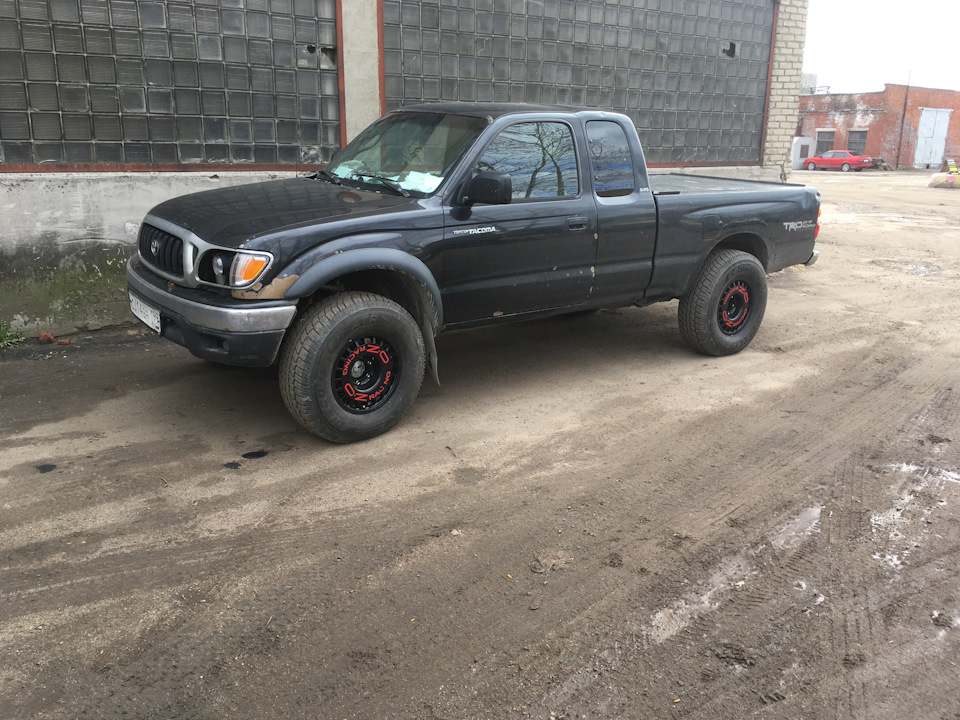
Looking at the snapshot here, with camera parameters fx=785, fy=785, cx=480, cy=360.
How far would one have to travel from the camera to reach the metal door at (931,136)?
4828cm

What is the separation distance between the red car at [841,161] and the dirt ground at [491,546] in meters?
43.8

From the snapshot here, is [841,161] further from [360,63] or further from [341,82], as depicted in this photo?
[341,82]

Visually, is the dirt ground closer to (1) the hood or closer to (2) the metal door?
(1) the hood

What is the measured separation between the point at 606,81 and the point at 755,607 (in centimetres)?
826

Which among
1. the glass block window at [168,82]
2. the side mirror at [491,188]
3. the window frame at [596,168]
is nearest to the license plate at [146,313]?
the side mirror at [491,188]

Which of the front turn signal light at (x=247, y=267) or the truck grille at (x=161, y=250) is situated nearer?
the front turn signal light at (x=247, y=267)

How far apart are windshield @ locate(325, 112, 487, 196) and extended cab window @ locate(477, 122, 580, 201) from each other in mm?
182

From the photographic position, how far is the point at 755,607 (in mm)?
3139

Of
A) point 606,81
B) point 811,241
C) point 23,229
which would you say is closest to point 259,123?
point 23,229

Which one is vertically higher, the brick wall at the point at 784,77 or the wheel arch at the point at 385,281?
the brick wall at the point at 784,77

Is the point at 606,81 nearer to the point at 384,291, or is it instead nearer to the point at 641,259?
the point at 641,259

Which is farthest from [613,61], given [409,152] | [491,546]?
[491,546]

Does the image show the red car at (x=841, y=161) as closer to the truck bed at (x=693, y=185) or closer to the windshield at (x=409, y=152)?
the truck bed at (x=693, y=185)

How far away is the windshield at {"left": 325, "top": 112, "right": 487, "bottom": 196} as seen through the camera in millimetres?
4953
